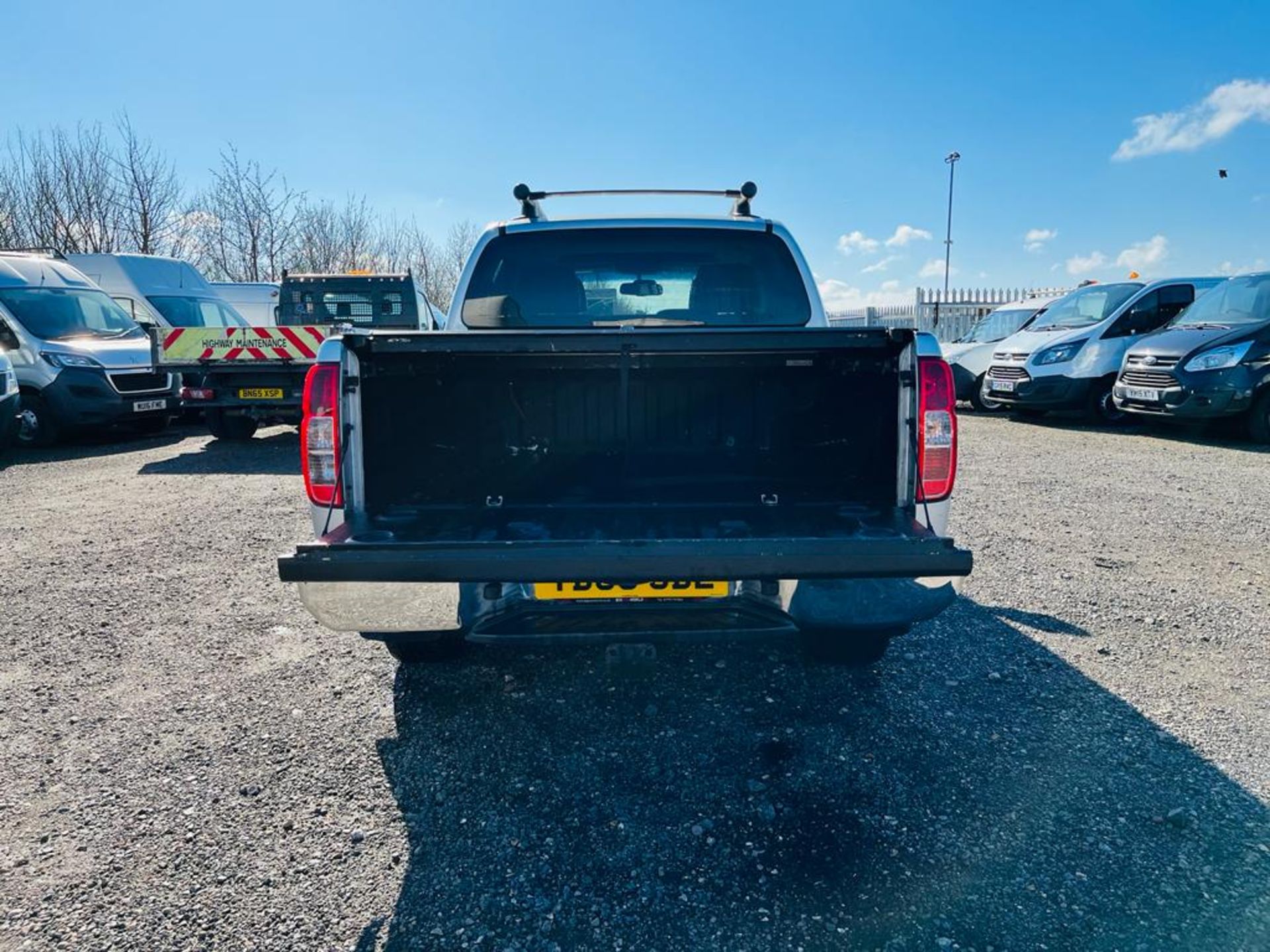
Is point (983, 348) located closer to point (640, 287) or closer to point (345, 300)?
point (345, 300)

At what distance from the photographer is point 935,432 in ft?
8.25

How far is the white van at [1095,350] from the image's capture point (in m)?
10.9

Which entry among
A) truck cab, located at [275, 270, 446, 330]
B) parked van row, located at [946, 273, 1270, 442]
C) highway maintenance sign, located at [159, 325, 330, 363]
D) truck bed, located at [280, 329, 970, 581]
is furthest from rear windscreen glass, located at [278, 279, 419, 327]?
truck bed, located at [280, 329, 970, 581]

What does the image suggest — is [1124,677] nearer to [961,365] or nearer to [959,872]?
[959,872]

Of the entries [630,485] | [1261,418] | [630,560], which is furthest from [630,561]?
[1261,418]

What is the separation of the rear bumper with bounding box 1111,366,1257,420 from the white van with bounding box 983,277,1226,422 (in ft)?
5.16

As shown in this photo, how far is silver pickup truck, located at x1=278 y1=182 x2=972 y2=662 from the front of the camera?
84.9 inches

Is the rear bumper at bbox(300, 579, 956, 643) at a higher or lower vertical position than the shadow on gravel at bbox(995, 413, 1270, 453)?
lower

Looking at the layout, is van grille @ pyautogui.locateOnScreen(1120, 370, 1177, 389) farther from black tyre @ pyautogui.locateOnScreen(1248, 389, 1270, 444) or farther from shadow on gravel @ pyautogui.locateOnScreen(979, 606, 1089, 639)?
shadow on gravel @ pyautogui.locateOnScreen(979, 606, 1089, 639)

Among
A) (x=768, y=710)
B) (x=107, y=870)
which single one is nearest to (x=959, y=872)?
(x=768, y=710)

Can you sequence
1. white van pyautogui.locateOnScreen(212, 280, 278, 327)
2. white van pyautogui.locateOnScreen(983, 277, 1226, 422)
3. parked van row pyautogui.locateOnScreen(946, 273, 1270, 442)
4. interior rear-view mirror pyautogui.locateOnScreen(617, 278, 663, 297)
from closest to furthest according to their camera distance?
interior rear-view mirror pyautogui.locateOnScreen(617, 278, 663, 297)
parked van row pyautogui.locateOnScreen(946, 273, 1270, 442)
white van pyautogui.locateOnScreen(983, 277, 1226, 422)
white van pyautogui.locateOnScreen(212, 280, 278, 327)

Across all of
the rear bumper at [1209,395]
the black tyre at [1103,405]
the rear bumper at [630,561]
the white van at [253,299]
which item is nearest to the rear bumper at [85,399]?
the white van at [253,299]

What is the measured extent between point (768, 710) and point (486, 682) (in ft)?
3.95

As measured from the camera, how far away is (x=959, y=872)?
208 cm
